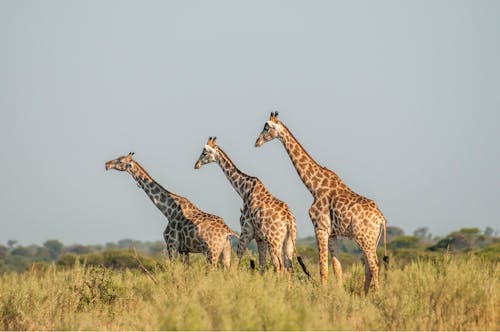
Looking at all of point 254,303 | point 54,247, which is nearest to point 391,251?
point 254,303

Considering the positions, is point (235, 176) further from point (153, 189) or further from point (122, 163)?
point (122, 163)

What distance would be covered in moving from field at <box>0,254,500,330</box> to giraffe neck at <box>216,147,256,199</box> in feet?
6.34

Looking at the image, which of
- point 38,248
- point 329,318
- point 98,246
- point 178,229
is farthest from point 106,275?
point 98,246

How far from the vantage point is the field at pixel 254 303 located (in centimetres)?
1061

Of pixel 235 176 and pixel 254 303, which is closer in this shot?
pixel 254 303

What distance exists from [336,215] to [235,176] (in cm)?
228

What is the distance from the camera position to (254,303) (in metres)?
11.1

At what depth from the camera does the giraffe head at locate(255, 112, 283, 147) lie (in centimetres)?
1586

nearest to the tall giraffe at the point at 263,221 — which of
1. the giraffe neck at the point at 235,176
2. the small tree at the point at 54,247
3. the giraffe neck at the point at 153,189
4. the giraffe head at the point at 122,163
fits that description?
the giraffe neck at the point at 235,176

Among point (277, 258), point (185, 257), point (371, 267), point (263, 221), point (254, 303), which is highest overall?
point (263, 221)

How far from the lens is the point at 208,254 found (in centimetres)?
1541

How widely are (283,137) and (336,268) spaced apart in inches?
98.1

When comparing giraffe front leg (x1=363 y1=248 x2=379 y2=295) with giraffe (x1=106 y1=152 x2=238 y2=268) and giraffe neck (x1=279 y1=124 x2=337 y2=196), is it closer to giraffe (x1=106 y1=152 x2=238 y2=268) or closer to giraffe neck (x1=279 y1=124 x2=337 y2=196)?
giraffe neck (x1=279 y1=124 x2=337 y2=196)

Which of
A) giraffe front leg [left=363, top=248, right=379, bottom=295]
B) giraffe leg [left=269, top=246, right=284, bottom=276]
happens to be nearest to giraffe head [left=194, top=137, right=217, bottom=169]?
giraffe leg [left=269, top=246, right=284, bottom=276]
